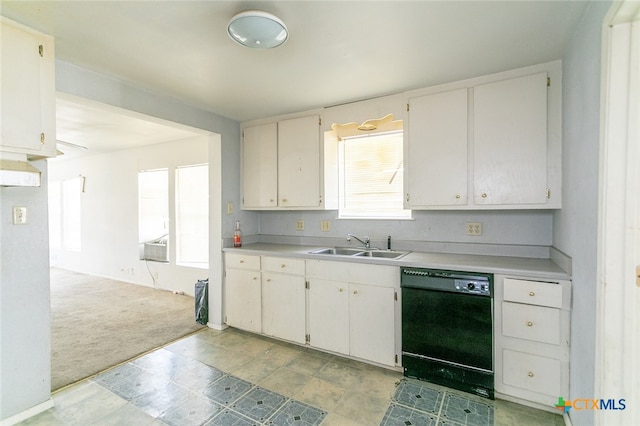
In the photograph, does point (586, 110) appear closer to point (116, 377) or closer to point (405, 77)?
point (405, 77)

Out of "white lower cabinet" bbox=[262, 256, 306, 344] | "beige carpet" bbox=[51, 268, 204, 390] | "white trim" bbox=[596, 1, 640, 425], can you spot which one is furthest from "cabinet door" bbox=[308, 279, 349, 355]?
"white trim" bbox=[596, 1, 640, 425]

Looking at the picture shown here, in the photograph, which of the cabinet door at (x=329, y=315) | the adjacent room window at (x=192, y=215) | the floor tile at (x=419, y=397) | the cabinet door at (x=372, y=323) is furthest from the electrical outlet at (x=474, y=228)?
the adjacent room window at (x=192, y=215)

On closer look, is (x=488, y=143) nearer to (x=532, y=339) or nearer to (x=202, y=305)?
(x=532, y=339)

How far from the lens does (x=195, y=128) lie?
3100mm

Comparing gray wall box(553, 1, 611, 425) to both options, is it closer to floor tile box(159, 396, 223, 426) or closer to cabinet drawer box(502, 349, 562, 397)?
cabinet drawer box(502, 349, 562, 397)

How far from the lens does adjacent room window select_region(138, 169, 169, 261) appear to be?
495 cm

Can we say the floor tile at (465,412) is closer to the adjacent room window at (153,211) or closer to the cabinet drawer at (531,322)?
the cabinet drawer at (531,322)

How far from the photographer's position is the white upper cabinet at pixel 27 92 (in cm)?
168

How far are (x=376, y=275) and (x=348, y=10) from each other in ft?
6.18

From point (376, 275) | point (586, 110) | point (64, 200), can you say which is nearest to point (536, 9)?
point (586, 110)

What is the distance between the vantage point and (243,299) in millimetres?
3219

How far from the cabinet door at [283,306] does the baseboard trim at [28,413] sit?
5.48 ft

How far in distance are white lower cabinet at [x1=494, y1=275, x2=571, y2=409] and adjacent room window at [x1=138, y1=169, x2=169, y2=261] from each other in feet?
15.7

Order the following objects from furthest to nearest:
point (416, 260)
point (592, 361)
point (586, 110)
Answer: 1. point (416, 260)
2. point (586, 110)
3. point (592, 361)
